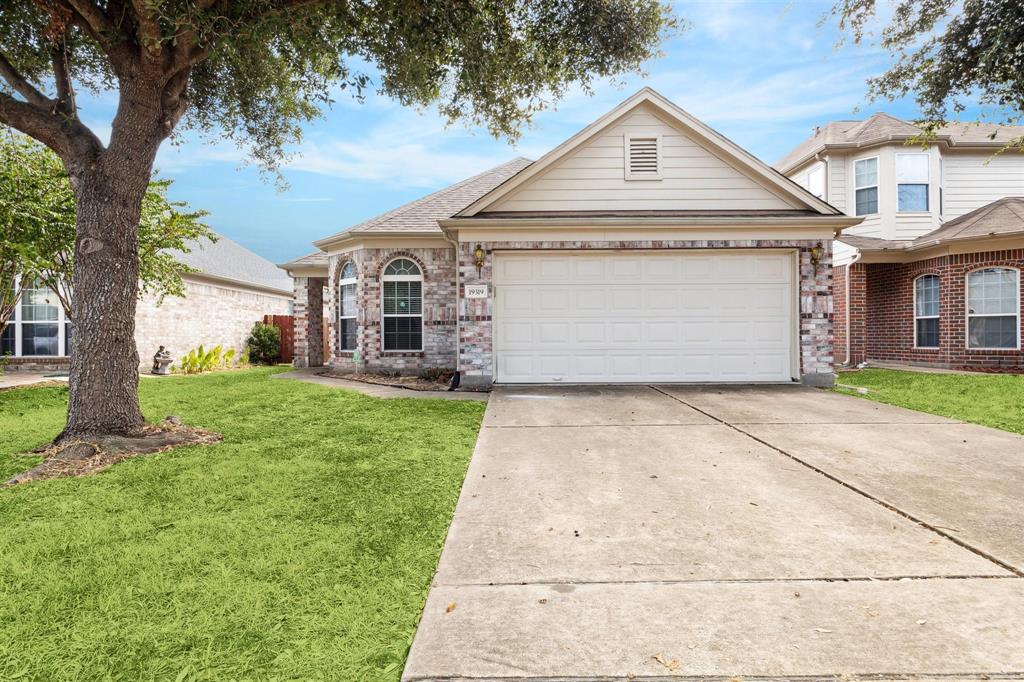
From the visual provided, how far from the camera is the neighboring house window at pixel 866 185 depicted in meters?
15.6

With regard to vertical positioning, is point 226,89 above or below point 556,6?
below

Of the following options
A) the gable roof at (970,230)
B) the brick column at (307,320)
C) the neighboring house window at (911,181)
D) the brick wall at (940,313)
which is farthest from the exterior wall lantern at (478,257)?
the neighboring house window at (911,181)

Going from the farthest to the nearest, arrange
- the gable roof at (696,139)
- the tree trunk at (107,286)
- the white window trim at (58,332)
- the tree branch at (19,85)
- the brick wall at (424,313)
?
the white window trim at (58,332)
the brick wall at (424,313)
the gable roof at (696,139)
the tree branch at (19,85)
the tree trunk at (107,286)

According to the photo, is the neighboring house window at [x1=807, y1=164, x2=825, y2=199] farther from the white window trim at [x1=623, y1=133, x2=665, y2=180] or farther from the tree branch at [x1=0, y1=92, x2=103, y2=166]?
the tree branch at [x1=0, y1=92, x2=103, y2=166]

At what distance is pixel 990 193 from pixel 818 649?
1959cm

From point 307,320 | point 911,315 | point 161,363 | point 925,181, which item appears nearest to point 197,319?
point 161,363

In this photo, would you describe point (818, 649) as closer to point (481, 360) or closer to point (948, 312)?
point (481, 360)

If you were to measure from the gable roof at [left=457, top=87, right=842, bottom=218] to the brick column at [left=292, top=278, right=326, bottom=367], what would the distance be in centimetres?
781

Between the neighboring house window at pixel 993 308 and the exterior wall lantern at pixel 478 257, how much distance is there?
11.9m

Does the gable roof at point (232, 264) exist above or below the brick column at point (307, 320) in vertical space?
above

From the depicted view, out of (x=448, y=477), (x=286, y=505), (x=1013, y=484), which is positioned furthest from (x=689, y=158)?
(x=286, y=505)

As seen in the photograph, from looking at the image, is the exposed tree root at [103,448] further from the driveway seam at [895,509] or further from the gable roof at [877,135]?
the gable roof at [877,135]

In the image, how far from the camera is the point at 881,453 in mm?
5289

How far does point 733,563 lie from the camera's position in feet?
9.59
